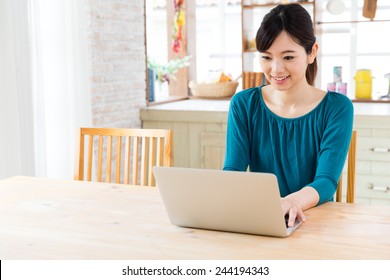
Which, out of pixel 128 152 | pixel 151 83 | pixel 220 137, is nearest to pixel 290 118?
pixel 128 152

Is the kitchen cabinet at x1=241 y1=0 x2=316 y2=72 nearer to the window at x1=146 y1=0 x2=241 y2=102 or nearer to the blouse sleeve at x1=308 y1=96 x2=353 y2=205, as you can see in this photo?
the window at x1=146 y1=0 x2=241 y2=102

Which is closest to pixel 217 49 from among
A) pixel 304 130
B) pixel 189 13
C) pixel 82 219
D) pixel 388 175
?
pixel 189 13

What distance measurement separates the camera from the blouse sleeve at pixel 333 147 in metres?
1.69

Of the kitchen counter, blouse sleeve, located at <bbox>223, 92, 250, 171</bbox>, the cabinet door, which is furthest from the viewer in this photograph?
the cabinet door

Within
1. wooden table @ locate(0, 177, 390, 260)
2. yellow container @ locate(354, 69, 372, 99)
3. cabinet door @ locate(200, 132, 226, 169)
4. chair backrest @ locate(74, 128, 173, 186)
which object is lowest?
cabinet door @ locate(200, 132, 226, 169)

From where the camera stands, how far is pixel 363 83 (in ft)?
12.4

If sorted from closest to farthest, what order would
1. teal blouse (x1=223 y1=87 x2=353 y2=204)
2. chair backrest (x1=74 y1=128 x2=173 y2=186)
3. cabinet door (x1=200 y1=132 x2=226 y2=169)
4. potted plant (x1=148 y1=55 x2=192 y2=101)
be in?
teal blouse (x1=223 y1=87 x2=353 y2=204) → chair backrest (x1=74 y1=128 x2=173 y2=186) → cabinet door (x1=200 y1=132 x2=226 y2=169) → potted plant (x1=148 y1=55 x2=192 y2=101)

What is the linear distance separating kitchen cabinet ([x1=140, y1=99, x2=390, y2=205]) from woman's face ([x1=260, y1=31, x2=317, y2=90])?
1.45 m

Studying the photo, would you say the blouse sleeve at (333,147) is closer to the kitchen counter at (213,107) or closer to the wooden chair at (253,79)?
the kitchen counter at (213,107)

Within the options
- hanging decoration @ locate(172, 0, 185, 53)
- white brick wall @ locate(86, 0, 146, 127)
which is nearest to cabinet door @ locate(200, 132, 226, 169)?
white brick wall @ locate(86, 0, 146, 127)

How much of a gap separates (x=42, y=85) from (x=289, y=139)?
1482 mm

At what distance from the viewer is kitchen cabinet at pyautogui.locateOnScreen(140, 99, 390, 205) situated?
3.16m
